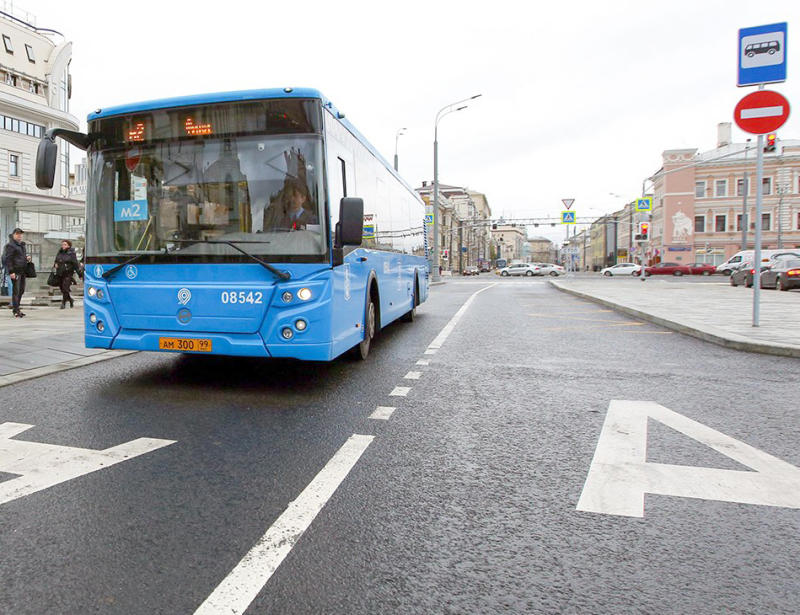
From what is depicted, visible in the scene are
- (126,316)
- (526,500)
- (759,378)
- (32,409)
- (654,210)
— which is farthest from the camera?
(654,210)

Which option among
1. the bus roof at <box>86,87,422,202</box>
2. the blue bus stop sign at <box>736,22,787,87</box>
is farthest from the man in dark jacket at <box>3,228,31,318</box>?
the blue bus stop sign at <box>736,22,787,87</box>

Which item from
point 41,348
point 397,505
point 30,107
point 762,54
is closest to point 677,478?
point 397,505

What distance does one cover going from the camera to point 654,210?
277 feet

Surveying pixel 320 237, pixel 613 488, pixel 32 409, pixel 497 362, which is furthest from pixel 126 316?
pixel 613 488

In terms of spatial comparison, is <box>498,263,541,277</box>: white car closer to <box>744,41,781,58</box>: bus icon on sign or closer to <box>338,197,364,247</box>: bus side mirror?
<box>744,41,781,58</box>: bus icon on sign

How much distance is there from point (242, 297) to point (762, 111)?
848 centimetres

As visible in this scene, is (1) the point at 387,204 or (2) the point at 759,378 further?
(1) the point at 387,204

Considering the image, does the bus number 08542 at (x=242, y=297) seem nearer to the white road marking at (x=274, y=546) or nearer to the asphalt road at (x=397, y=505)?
the asphalt road at (x=397, y=505)

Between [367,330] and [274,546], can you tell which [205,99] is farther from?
[274,546]

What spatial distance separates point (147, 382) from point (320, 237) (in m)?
2.37

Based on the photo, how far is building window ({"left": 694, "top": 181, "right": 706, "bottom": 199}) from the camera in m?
72.4

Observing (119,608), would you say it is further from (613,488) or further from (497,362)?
(497,362)

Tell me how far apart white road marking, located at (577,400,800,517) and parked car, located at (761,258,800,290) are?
23817mm

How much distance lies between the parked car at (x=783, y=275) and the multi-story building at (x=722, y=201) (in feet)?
147
